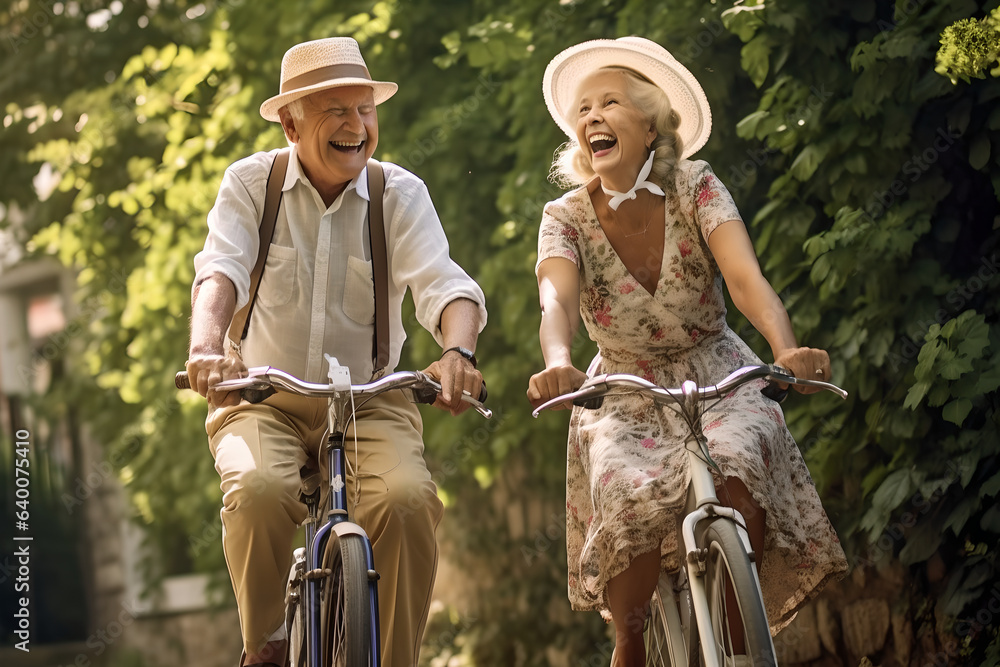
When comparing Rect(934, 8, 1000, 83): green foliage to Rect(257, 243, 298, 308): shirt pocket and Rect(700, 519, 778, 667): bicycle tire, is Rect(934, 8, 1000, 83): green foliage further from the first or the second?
Rect(257, 243, 298, 308): shirt pocket

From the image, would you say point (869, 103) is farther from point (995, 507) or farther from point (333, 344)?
point (333, 344)

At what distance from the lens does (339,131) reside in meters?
3.85

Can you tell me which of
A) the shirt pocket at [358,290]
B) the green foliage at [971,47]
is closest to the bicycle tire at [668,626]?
the shirt pocket at [358,290]

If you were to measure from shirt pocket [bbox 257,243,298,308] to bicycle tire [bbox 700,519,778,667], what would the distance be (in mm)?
1479

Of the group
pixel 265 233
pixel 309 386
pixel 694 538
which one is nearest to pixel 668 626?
pixel 694 538

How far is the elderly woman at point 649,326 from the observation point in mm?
3400

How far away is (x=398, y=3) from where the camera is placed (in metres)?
7.64

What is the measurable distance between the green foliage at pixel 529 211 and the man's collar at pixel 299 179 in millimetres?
1793

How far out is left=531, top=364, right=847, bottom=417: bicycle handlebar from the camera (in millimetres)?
3096

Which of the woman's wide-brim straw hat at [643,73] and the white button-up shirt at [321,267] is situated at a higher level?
the woman's wide-brim straw hat at [643,73]

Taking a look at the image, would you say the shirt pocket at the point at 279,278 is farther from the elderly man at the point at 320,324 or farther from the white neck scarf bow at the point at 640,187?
the white neck scarf bow at the point at 640,187

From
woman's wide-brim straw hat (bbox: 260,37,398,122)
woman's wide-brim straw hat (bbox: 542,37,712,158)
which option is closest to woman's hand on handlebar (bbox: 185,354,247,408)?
woman's wide-brim straw hat (bbox: 260,37,398,122)

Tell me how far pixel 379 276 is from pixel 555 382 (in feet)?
3.05

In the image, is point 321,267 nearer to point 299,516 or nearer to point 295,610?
point 299,516
